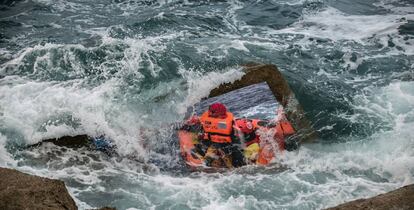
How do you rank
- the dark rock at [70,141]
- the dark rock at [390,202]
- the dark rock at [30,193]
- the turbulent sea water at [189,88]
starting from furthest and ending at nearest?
the dark rock at [70,141] < the turbulent sea water at [189,88] < the dark rock at [390,202] < the dark rock at [30,193]

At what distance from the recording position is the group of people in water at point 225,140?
7.66 metres

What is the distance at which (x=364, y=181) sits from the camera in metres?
7.22

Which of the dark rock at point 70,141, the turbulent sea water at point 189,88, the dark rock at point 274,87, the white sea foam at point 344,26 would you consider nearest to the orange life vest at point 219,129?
the turbulent sea water at point 189,88

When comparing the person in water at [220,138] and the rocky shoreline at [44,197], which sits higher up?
the rocky shoreline at [44,197]

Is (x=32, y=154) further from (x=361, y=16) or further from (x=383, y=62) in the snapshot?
(x=361, y=16)

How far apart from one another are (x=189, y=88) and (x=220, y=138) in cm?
231

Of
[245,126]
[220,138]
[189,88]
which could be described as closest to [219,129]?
[220,138]

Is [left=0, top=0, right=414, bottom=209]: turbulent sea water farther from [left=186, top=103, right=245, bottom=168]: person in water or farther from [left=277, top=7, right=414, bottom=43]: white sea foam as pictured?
[left=186, top=103, right=245, bottom=168]: person in water

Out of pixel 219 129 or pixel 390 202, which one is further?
pixel 219 129

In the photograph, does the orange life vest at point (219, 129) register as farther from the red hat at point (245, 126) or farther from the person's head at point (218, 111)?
the red hat at point (245, 126)

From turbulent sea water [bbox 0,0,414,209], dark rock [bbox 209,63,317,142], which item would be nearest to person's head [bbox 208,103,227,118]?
turbulent sea water [bbox 0,0,414,209]

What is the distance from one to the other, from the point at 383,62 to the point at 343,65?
120 centimetres

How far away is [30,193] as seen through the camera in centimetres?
447

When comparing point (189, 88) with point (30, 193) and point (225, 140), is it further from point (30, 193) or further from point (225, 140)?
point (30, 193)
